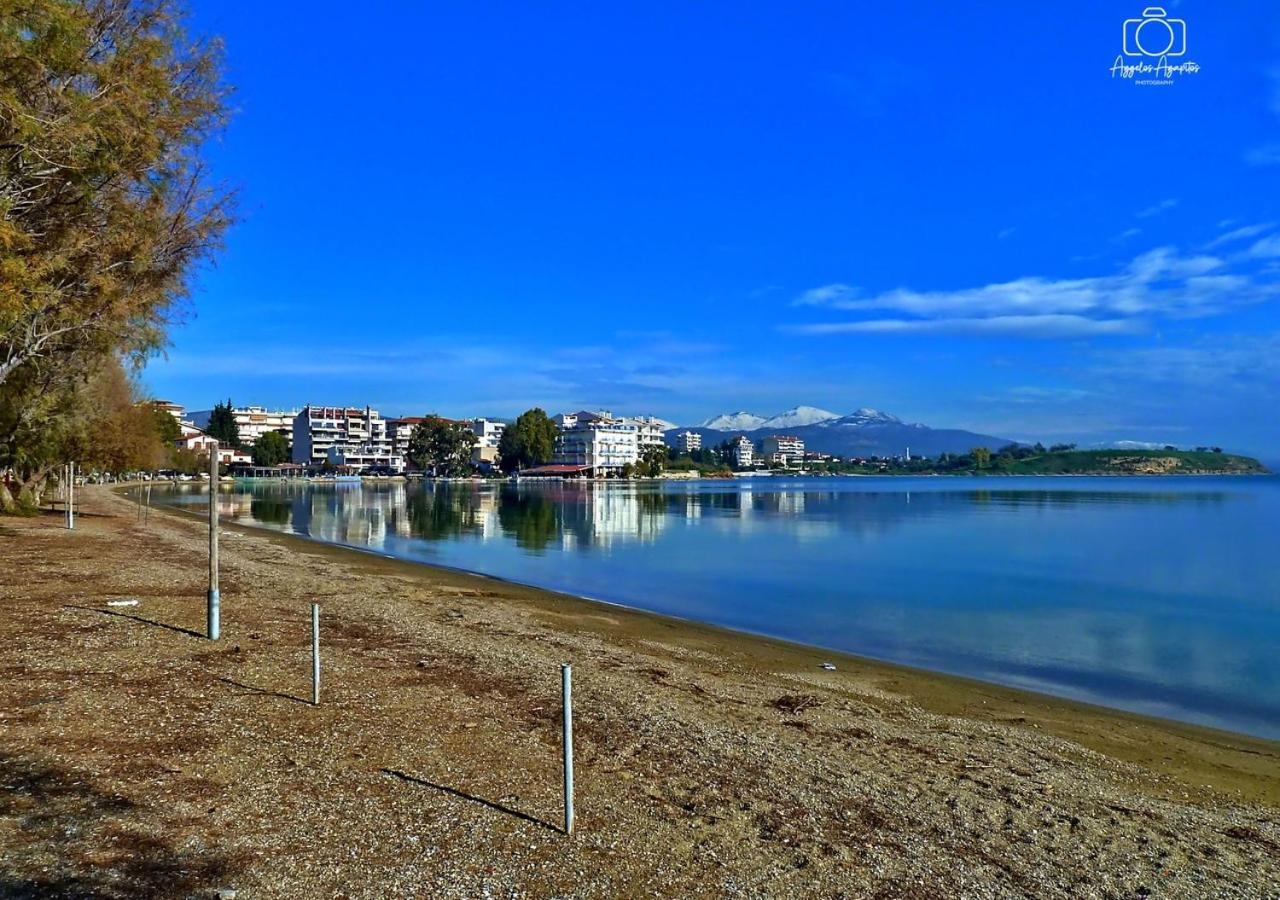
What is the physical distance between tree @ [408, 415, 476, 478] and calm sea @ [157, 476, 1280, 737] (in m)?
118

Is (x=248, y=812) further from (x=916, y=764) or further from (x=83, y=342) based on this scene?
(x=83, y=342)

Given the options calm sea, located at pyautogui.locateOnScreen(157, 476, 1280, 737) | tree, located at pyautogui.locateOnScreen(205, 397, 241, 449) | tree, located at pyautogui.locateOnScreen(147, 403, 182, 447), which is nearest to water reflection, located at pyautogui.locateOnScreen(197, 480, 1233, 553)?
calm sea, located at pyautogui.locateOnScreen(157, 476, 1280, 737)

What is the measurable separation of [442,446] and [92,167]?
175 meters

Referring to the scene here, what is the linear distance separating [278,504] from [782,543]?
5846cm

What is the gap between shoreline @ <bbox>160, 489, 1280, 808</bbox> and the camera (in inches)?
448

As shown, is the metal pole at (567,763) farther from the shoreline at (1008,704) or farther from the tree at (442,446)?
the tree at (442,446)

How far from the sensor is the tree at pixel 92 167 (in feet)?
39.3

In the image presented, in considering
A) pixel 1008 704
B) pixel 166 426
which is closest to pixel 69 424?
pixel 1008 704

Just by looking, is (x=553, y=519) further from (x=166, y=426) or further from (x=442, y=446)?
(x=442, y=446)

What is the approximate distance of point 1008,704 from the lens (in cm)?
1408

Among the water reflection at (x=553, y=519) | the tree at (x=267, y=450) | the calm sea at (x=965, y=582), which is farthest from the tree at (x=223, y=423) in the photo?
the calm sea at (x=965, y=582)

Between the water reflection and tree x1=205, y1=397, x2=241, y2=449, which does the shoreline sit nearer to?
the water reflection

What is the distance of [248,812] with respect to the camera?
21.6 feet

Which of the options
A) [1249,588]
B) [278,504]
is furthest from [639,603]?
[278,504]
